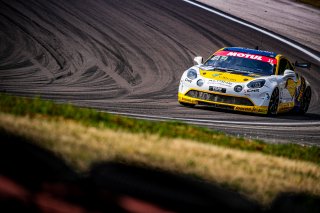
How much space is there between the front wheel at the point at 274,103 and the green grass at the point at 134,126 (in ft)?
15.8

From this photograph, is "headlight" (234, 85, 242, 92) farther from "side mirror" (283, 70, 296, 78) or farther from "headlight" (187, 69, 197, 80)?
"side mirror" (283, 70, 296, 78)

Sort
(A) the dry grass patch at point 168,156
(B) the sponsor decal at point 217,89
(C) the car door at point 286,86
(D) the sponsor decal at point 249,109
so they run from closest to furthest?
(A) the dry grass patch at point 168,156
(B) the sponsor decal at point 217,89
(D) the sponsor decal at point 249,109
(C) the car door at point 286,86

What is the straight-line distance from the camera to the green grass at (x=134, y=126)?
17.7 feet

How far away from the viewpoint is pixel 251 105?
11992 millimetres

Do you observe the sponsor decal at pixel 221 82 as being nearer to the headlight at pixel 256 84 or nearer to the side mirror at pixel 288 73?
the headlight at pixel 256 84

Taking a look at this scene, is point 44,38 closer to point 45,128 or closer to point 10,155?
point 45,128

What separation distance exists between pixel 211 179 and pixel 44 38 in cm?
1312

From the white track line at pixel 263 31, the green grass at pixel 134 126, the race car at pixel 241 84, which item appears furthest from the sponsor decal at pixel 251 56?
the white track line at pixel 263 31

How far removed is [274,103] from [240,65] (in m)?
1.10

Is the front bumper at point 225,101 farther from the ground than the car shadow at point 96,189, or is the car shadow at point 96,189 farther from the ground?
the car shadow at point 96,189

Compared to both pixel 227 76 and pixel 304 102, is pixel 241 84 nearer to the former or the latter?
pixel 227 76

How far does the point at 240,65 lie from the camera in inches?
513

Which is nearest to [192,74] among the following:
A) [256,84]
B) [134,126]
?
[256,84]

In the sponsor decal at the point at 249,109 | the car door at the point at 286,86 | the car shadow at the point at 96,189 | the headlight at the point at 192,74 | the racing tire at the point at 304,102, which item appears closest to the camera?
the car shadow at the point at 96,189
